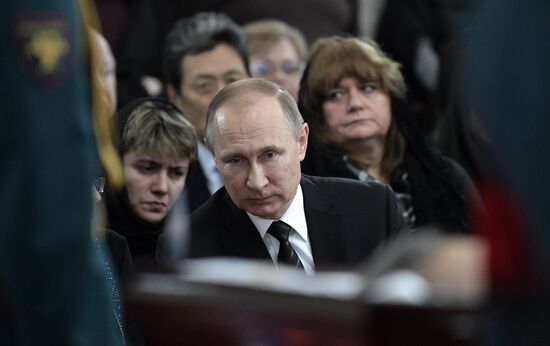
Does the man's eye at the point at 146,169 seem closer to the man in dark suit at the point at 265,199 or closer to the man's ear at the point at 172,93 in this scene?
the man in dark suit at the point at 265,199

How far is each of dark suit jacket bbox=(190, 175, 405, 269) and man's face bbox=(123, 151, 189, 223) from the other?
0.71 metres

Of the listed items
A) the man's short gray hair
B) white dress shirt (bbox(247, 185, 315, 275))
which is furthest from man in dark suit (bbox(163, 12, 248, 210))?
white dress shirt (bbox(247, 185, 315, 275))

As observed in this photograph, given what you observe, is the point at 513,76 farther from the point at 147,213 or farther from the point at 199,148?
the point at 199,148

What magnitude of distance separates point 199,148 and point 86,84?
11.6 ft

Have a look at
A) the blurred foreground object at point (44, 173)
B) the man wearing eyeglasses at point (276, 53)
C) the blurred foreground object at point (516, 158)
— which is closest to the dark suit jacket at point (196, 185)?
the man wearing eyeglasses at point (276, 53)

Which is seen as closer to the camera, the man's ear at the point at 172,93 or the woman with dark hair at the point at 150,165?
the woman with dark hair at the point at 150,165

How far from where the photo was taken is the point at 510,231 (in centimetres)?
160

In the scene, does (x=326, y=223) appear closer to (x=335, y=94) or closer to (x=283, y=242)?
(x=283, y=242)

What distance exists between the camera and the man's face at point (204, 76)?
604cm

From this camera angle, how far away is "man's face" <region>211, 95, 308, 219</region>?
14.0ft

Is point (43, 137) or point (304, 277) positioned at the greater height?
point (43, 137)

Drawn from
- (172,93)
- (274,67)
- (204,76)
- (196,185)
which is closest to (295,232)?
(196,185)

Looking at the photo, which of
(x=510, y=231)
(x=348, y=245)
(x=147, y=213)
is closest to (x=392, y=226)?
(x=348, y=245)

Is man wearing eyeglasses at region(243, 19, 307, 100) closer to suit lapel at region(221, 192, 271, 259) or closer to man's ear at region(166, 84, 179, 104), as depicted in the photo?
man's ear at region(166, 84, 179, 104)
